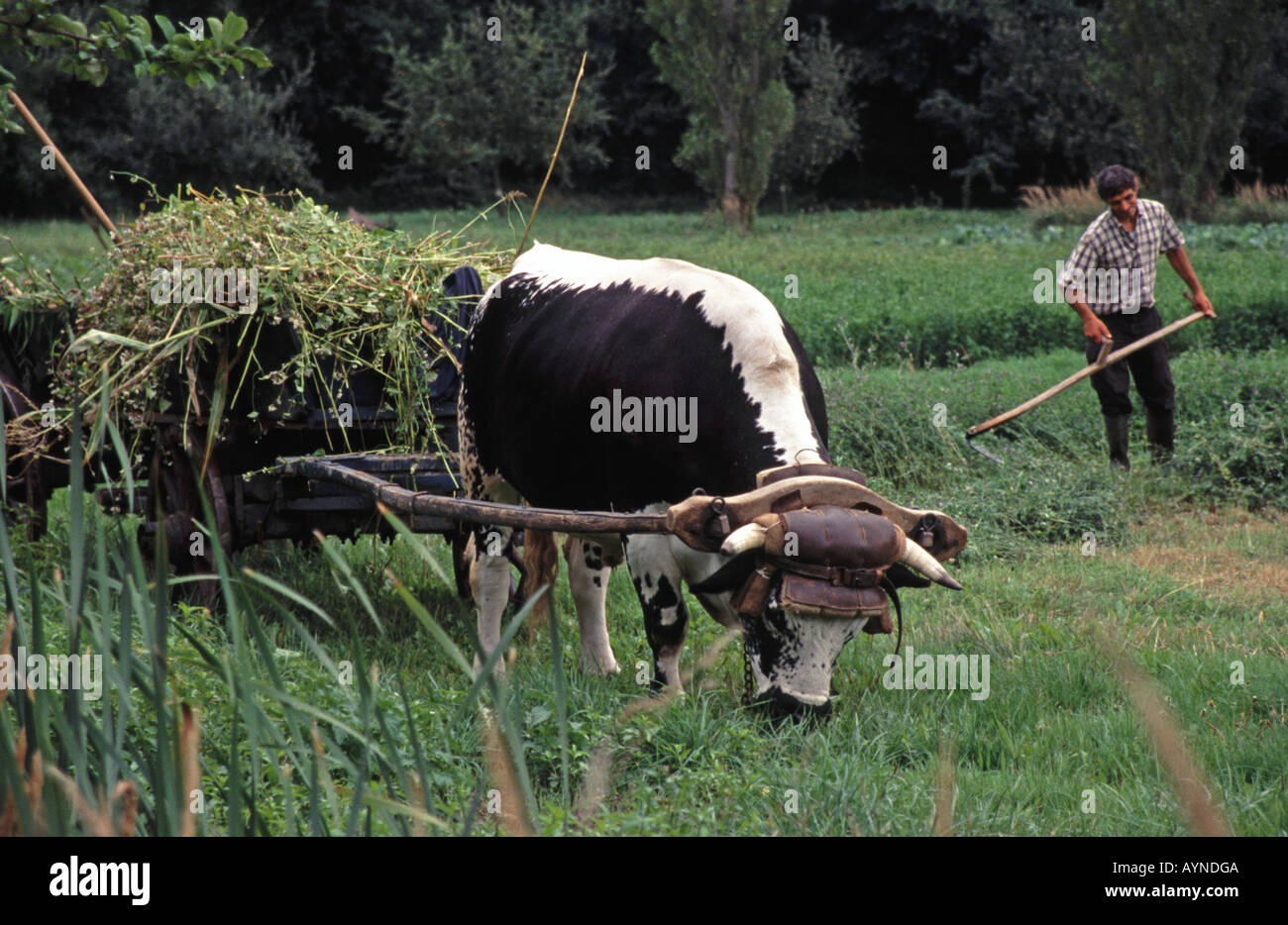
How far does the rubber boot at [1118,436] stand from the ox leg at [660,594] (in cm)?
501

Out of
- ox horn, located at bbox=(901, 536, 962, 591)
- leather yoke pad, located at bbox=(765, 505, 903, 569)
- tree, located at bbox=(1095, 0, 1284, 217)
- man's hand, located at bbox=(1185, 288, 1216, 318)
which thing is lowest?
ox horn, located at bbox=(901, 536, 962, 591)

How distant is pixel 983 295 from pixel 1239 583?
878 centimetres

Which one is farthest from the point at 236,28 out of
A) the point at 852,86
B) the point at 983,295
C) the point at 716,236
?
the point at 852,86

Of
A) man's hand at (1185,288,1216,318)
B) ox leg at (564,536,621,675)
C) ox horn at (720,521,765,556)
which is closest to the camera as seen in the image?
ox horn at (720,521,765,556)

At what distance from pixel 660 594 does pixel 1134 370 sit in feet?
17.5

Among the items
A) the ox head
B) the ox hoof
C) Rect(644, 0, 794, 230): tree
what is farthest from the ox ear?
Rect(644, 0, 794, 230): tree

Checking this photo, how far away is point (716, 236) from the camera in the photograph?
27.4m

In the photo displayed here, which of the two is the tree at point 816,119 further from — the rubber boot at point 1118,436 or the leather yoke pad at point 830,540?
the leather yoke pad at point 830,540

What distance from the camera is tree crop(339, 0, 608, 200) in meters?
37.9

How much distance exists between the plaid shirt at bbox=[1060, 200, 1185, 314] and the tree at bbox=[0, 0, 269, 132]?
6.21 metres

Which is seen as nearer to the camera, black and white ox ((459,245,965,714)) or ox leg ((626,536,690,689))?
black and white ox ((459,245,965,714))

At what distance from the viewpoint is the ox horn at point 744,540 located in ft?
12.1

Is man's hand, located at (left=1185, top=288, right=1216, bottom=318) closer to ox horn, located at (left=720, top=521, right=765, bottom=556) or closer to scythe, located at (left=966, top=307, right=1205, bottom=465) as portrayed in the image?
scythe, located at (left=966, top=307, right=1205, bottom=465)
